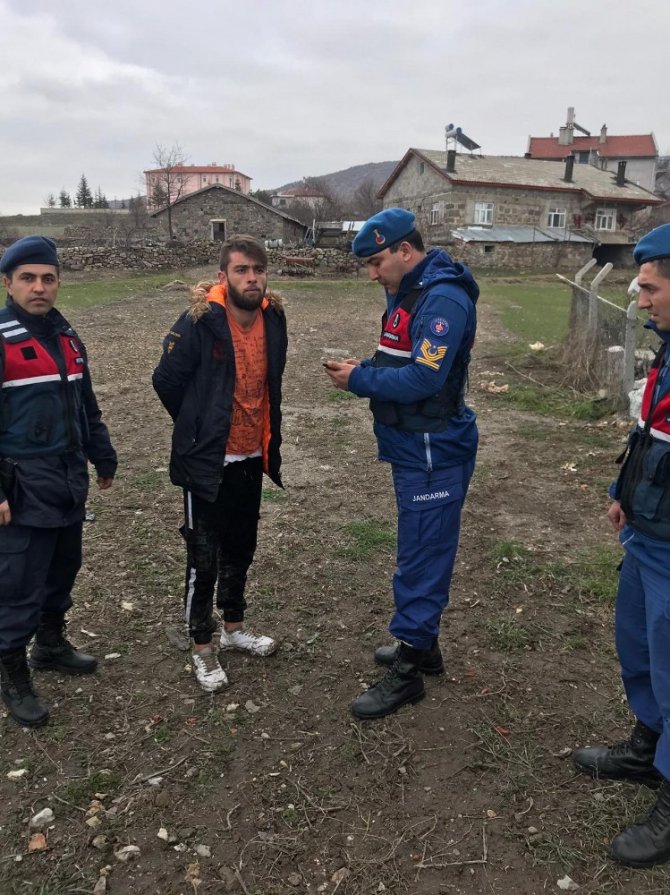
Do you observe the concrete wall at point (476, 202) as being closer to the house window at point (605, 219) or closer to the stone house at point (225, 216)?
the house window at point (605, 219)

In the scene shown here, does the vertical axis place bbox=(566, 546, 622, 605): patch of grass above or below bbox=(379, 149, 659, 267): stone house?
below

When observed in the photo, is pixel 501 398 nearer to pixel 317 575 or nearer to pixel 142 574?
pixel 317 575

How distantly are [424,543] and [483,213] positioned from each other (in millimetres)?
40642

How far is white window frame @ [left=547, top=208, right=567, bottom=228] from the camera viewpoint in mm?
41875

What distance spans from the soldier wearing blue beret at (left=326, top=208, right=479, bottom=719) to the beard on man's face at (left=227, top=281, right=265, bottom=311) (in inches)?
19.3

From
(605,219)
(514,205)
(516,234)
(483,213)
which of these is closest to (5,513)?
(516,234)

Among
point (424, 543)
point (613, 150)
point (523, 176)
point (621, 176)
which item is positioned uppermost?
point (613, 150)

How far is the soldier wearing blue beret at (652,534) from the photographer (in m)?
2.31

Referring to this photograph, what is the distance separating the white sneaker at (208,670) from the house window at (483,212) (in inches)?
1590

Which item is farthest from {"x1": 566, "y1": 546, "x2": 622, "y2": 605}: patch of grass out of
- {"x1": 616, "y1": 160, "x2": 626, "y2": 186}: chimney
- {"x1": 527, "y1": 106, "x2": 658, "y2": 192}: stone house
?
{"x1": 527, "y1": 106, "x2": 658, "y2": 192}: stone house

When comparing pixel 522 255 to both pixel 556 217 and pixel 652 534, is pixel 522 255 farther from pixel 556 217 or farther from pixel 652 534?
pixel 652 534

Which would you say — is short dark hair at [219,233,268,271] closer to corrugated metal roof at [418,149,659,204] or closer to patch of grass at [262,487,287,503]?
patch of grass at [262,487,287,503]

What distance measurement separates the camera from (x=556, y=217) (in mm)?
42031

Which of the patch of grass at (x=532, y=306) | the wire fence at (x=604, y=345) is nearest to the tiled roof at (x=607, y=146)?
the patch of grass at (x=532, y=306)
